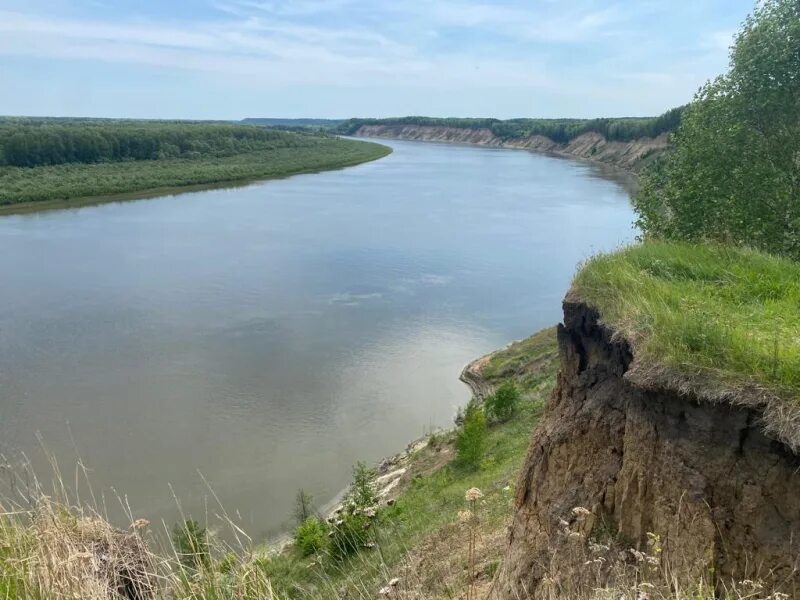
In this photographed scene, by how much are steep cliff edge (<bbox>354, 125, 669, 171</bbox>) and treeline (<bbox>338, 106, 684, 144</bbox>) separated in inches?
33.3

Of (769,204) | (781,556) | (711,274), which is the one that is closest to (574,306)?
(711,274)

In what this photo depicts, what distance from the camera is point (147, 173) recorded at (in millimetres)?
60250

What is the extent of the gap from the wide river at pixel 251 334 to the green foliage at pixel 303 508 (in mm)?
233

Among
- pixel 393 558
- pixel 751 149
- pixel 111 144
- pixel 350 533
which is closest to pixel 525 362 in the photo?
pixel 751 149

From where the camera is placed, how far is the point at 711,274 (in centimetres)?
590

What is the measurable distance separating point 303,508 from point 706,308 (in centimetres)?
832

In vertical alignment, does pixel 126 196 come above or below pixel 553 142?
below

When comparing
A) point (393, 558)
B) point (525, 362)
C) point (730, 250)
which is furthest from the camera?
point (525, 362)

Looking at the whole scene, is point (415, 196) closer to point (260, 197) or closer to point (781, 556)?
point (260, 197)

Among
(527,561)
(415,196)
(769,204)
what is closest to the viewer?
(527,561)

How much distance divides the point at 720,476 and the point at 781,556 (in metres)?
0.54

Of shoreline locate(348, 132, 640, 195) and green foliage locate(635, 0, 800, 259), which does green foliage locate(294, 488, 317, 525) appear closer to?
green foliage locate(635, 0, 800, 259)

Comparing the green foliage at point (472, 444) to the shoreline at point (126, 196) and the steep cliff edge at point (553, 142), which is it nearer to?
the shoreline at point (126, 196)

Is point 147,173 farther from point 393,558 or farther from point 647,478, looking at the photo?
point 647,478
